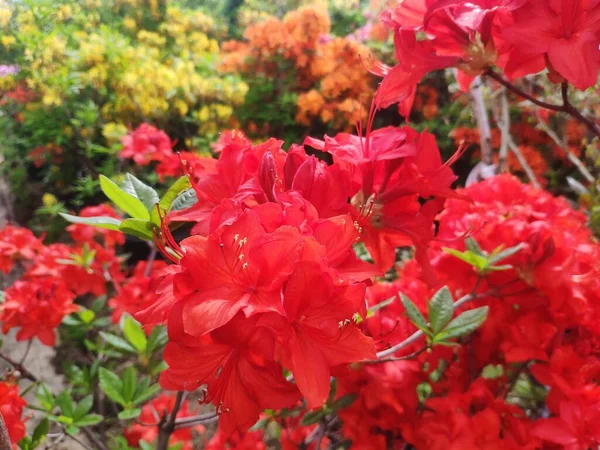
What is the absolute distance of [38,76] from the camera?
174 centimetres

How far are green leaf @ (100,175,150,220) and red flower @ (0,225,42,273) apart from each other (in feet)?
2.57

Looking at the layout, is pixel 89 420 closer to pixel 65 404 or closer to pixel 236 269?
pixel 65 404

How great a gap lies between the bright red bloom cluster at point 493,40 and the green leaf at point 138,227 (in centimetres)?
30

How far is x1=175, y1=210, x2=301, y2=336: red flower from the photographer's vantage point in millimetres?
335

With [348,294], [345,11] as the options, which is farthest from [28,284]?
[345,11]

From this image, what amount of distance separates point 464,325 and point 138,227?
418 millimetres

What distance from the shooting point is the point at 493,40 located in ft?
1.64

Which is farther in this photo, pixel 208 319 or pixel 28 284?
pixel 28 284

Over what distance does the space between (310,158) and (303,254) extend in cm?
11

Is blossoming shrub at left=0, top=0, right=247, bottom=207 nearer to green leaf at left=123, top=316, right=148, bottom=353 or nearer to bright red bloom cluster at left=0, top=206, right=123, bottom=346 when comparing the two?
bright red bloom cluster at left=0, top=206, right=123, bottom=346

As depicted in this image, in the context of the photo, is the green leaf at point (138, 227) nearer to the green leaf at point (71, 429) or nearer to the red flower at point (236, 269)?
the red flower at point (236, 269)

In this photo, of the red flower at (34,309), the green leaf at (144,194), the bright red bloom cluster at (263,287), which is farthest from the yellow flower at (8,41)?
the bright red bloom cluster at (263,287)

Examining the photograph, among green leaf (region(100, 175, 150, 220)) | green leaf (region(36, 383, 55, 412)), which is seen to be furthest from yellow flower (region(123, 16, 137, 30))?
green leaf (region(100, 175, 150, 220))

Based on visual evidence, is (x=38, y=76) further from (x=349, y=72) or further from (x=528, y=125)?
(x=528, y=125)
